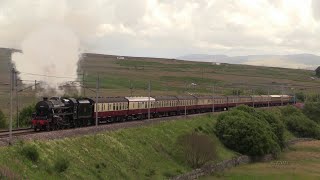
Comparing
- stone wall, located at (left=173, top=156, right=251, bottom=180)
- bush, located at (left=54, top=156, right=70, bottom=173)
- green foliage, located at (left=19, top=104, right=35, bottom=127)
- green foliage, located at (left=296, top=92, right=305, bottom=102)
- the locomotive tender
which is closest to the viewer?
bush, located at (left=54, top=156, right=70, bottom=173)

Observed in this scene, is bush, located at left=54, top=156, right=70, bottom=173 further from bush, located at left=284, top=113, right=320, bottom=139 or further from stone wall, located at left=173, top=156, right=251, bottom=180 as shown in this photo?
bush, located at left=284, top=113, right=320, bottom=139

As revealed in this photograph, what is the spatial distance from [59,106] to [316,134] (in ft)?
236

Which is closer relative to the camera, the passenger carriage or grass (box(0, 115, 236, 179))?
grass (box(0, 115, 236, 179))

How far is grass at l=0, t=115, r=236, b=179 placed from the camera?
35.0 metres

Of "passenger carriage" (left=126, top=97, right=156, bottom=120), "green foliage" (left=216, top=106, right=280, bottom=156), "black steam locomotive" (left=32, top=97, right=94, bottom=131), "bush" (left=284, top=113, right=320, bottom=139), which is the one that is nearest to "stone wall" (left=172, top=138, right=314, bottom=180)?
"green foliage" (left=216, top=106, right=280, bottom=156)

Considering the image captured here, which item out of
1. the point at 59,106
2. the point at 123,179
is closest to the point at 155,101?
the point at 59,106

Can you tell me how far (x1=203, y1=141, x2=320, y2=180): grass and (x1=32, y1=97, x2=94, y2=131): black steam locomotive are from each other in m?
16.9

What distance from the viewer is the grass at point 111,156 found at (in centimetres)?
3503

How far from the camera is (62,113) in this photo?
175 ft

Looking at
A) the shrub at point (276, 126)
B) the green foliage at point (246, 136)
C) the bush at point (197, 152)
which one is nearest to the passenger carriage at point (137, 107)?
the green foliage at point (246, 136)

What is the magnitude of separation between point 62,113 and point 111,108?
507 inches

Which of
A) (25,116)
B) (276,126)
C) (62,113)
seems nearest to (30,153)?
(62,113)

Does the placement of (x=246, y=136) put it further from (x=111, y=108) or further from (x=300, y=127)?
(x=300, y=127)

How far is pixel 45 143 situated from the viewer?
3978 centimetres
